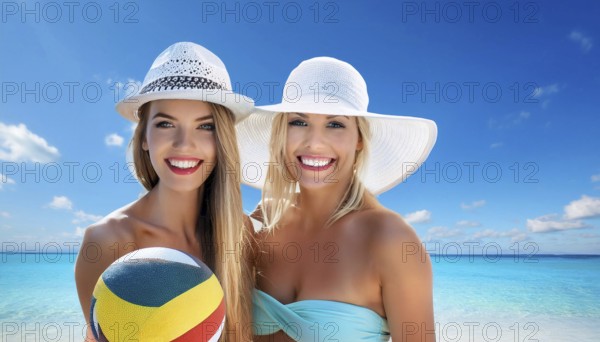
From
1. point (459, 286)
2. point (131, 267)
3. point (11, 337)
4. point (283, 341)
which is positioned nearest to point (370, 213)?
point (283, 341)

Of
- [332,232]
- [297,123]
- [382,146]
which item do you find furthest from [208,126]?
[382,146]

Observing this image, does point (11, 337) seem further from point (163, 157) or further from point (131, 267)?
point (131, 267)

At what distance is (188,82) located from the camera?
10.8 ft

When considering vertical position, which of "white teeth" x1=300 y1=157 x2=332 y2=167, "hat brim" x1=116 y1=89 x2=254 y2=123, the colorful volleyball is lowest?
the colorful volleyball

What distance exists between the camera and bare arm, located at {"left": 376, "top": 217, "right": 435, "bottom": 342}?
3.03m

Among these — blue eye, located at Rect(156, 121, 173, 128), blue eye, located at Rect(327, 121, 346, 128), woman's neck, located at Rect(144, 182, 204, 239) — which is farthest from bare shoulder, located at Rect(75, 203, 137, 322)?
blue eye, located at Rect(327, 121, 346, 128)

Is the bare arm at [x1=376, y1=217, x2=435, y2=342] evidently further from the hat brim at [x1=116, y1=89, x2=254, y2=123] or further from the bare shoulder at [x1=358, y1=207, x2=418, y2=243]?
the hat brim at [x1=116, y1=89, x2=254, y2=123]

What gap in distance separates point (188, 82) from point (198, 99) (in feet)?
0.50

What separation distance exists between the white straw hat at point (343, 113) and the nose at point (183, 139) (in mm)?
598

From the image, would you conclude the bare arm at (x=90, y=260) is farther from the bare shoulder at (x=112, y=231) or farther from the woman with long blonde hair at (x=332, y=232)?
the woman with long blonde hair at (x=332, y=232)

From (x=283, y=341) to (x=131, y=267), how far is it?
141 cm

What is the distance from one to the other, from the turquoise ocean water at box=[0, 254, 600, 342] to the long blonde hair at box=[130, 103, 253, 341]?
27.4ft

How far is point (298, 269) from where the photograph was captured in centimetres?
340

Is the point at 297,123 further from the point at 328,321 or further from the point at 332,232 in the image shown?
the point at 328,321
